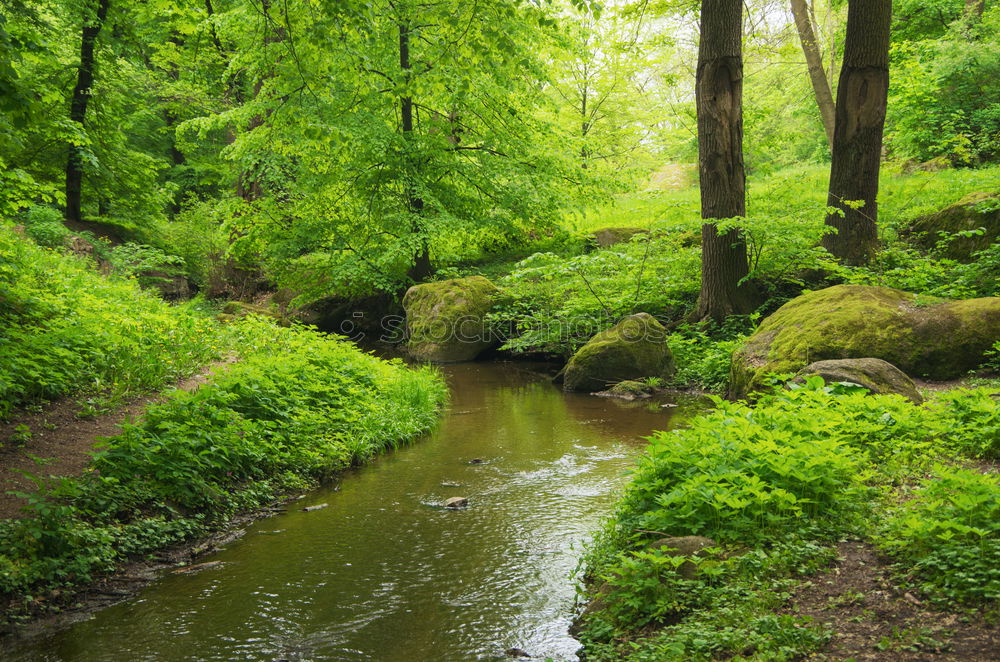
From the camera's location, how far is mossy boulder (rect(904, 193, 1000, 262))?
1130 cm

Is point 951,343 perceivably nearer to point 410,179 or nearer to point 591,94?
point 410,179

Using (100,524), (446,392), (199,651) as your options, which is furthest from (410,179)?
(199,651)

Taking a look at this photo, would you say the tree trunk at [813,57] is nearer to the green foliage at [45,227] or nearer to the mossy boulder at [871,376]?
the mossy boulder at [871,376]

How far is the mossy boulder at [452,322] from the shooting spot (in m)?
15.6

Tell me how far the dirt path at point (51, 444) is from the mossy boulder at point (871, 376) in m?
6.72

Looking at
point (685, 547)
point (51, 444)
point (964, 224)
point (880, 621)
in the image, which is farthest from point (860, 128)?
point (51, 444)

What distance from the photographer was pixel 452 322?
1552 cm

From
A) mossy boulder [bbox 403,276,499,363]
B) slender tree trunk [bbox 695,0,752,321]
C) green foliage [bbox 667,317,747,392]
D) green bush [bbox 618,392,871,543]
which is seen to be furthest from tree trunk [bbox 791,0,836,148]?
green bush [bbox 618,392,871,543]

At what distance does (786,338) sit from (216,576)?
7.26 metres

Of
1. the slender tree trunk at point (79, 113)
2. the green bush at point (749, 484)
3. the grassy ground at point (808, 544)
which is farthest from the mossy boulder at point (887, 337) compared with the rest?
the slender tree trunk at point (79, 113)

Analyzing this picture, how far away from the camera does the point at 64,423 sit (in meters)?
6.25

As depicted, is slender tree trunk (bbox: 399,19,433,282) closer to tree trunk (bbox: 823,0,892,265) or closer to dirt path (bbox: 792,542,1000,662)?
tree trunk (bbox: 823,0,892,265)

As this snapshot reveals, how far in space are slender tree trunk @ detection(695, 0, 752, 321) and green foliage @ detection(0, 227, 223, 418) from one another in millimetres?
8362

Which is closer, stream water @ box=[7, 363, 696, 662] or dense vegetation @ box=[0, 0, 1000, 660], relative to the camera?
stream water @ box=[7, 363, 696, 662]
